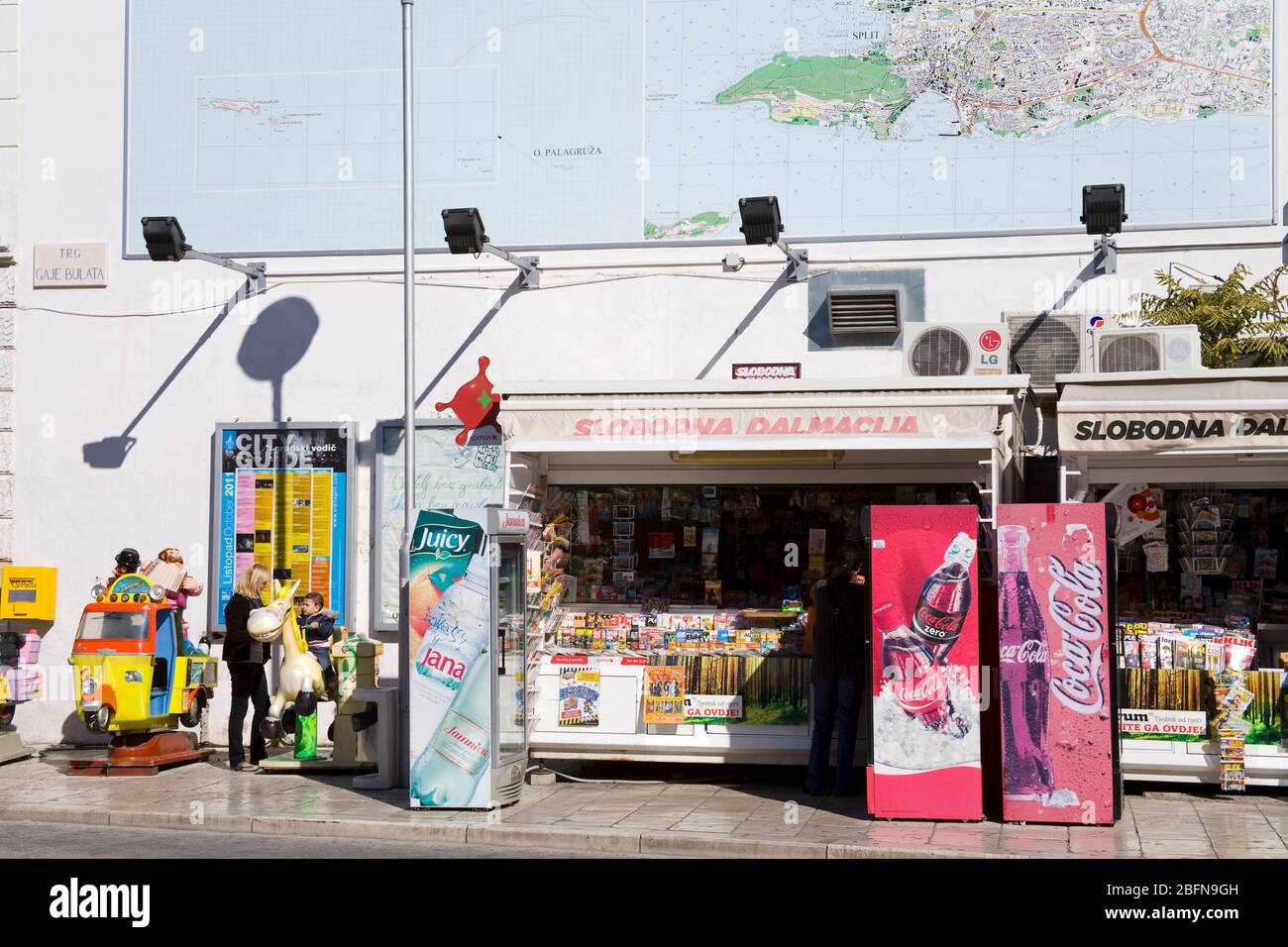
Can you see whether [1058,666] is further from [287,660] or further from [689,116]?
[689,116]

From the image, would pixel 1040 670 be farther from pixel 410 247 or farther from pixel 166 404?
pixel 166 404

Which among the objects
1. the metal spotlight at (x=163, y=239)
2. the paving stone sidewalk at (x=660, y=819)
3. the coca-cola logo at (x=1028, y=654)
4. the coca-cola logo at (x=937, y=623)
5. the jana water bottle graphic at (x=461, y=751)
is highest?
the metal spotlight at (x=163, y=239)

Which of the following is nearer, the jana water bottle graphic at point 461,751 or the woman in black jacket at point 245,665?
the jana water bottle graphic at point 461,751

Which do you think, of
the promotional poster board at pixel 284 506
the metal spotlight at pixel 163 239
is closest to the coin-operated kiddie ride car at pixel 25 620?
the promotional poster board at pixel 284 506

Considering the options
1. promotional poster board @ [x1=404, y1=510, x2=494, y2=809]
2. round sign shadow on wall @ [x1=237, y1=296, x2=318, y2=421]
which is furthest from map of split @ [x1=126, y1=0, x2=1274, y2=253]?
promotional poster board @ [x1=404, y1=510, x2=494, y2=809]

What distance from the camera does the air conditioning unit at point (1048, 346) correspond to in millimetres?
13008

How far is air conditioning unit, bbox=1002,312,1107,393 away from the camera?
42.7 feet

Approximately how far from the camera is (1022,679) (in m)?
10.4

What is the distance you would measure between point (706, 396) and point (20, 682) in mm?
7296

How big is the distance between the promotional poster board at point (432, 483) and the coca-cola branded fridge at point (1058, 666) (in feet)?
17.7

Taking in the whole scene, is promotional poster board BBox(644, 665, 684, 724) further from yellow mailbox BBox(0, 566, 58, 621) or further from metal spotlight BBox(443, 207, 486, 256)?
yellow mailbox BBox(0, 566, 58, 621)

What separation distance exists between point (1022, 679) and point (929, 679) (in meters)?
0.64

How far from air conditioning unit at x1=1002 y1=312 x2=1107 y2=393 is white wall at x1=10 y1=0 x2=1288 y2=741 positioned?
30 centimetres

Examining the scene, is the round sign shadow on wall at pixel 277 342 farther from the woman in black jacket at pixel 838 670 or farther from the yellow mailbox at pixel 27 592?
the woman in black jacket at pixel 838 670
